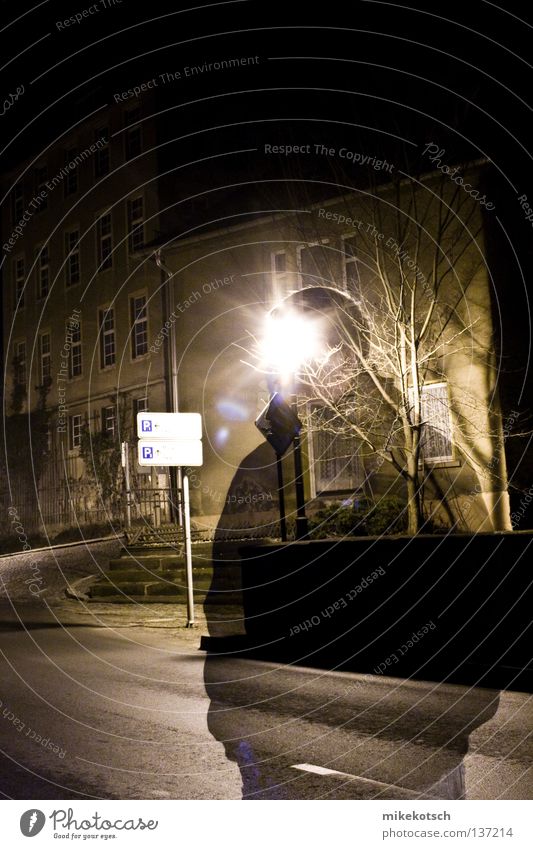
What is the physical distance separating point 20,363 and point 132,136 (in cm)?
1098

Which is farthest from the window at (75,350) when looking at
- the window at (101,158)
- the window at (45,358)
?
the window at (101,158)

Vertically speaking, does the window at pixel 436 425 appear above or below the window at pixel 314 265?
below

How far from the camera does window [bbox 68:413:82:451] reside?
32156mm

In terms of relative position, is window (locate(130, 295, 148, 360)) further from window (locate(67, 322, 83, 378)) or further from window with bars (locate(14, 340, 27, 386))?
window with bars (locate(14, 340, 27, 386))

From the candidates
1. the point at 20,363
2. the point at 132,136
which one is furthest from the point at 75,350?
the point at 132,136

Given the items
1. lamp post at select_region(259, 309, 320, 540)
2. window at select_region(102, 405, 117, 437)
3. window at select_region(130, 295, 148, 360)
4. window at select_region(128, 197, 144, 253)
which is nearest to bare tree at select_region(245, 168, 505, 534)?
lamp post at select_region(259, 309, 320, 540)

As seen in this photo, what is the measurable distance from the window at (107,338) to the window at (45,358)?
4.27 metres

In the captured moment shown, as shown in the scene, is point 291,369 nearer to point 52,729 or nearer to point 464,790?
point 52,729

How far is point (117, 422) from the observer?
97.5 feet

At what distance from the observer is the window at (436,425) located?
1952 cm

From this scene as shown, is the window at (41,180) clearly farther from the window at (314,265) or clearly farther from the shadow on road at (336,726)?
the shadow on road at (336,726)

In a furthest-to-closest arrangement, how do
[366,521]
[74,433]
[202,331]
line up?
1. [74,433]
2. [202,331]
3. [366,521]

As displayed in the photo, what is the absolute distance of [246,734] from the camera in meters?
7.64

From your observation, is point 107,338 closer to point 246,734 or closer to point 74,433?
point 74,433
